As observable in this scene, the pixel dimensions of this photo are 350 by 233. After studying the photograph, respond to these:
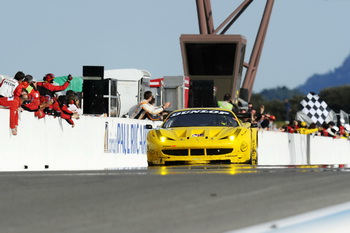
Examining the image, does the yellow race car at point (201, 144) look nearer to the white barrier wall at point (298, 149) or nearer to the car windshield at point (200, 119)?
the car windshield at point (200, 119)

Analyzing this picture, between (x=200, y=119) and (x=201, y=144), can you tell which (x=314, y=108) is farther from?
(x=201, y=144)

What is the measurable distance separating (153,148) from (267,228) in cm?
1281

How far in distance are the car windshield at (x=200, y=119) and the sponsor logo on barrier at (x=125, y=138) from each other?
2.94 metres

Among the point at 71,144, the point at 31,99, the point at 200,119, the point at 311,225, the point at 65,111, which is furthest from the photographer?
the point at 71,144

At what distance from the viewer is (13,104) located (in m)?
16.1

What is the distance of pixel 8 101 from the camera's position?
53.1ft

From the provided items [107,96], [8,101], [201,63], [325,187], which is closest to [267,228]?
[325,187]

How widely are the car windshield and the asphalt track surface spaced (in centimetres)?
894

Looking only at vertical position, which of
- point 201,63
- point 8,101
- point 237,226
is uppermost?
point 201,63

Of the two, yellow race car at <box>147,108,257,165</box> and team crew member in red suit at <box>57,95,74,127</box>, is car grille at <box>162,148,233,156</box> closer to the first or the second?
yellow race car at <box>147,108,257,165</box>

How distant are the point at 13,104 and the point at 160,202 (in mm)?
9864

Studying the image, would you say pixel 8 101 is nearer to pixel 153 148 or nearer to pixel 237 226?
pixel 153 148

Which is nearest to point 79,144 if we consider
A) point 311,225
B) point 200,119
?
point 200,119

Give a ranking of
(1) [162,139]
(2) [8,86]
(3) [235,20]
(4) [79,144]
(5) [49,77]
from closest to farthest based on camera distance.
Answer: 1. (1) [162,139]
2. (2) [8,86]
3. (5) [49,77]
4. (4) [79,144]
5. (3) [235,20]
